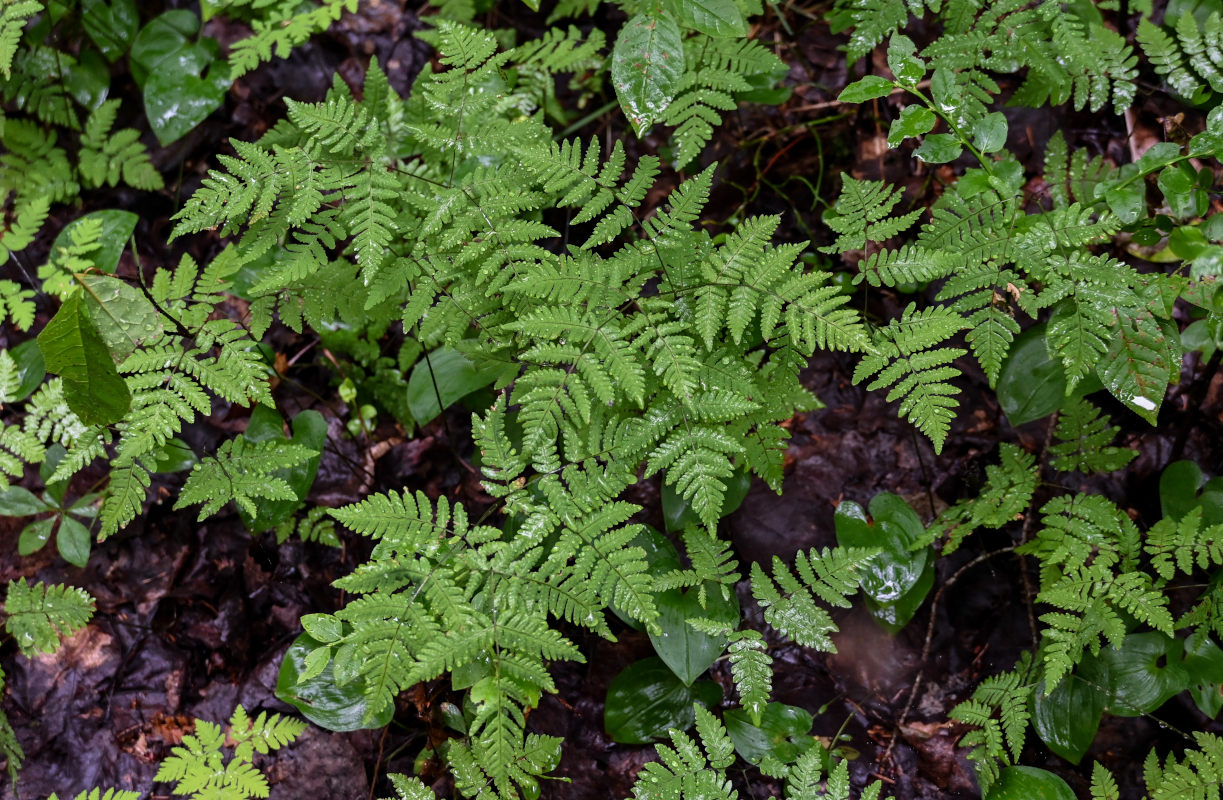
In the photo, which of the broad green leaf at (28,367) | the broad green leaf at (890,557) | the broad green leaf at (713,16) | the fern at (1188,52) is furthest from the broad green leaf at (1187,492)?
the broad green leaf at (28,367)

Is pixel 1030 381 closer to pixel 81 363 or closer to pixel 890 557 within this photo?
pixel 890 557

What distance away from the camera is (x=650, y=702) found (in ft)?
10.1

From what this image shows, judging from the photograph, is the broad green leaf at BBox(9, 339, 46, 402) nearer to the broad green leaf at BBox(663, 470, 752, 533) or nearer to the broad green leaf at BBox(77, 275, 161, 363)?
the broad green leaf at BBox(77, 275, 161, 363)

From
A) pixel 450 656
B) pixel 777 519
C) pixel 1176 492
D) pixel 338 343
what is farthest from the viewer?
pixel 338 343

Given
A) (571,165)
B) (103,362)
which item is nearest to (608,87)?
(571,165)

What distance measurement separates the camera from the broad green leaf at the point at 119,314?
9.25ft

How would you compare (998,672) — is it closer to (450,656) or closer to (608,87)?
(450,656)

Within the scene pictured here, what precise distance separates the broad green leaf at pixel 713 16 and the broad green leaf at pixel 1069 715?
9.03 ft

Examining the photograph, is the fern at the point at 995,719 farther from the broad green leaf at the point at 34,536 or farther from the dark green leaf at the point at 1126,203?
the broad green leaf at the point at 34,536

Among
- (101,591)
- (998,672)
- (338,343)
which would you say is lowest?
(101,591)

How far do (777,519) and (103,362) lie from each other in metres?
2.83

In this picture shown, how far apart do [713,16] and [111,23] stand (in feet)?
13.0

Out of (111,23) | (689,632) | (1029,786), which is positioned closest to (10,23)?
(111,23)

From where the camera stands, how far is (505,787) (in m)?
2.61
